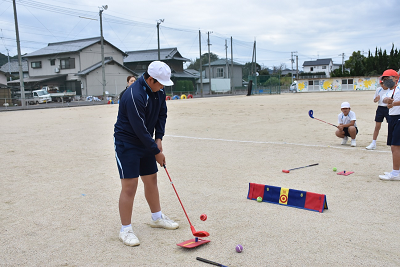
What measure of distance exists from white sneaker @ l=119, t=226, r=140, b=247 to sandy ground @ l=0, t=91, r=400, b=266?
0.06 meters

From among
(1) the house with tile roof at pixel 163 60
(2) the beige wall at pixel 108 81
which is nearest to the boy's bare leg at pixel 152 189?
(2) the beige wall at pixel 108 81

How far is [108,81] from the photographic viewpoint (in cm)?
4909

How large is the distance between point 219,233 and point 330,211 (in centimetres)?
147

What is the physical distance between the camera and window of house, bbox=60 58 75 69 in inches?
1863

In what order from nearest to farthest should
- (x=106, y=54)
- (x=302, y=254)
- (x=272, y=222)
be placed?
(x=302, y=254)
(x=272, y=222)
(x=106, y=54)

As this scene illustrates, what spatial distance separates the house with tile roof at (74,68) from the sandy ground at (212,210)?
40.1 meters

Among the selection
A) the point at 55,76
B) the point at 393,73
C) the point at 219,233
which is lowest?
the point at 219,233

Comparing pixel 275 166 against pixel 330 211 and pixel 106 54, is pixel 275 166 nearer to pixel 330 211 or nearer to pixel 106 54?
pixel 330 211

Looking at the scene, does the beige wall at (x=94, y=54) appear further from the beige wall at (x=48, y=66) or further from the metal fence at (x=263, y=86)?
the metal fence at (x=263, y=86)

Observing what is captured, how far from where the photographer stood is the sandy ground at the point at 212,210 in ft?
10.2

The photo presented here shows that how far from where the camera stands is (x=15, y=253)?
3209mm

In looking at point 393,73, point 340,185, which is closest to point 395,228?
point 340,185

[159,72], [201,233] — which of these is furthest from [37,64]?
[201,233]

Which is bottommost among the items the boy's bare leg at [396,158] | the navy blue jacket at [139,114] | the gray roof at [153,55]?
the boy's bare leg at [396,158]
